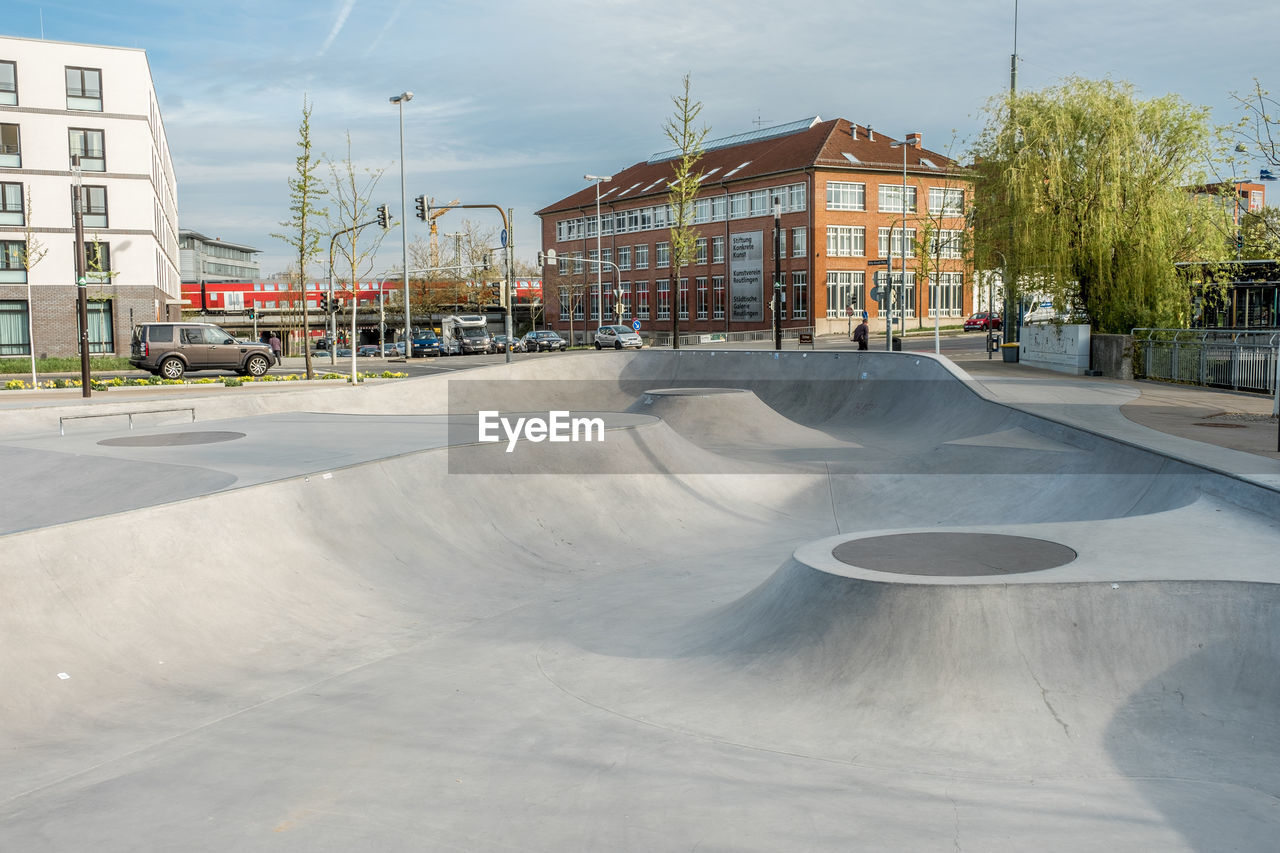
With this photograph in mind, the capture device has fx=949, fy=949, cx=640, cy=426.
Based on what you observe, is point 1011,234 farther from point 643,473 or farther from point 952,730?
point 952,730

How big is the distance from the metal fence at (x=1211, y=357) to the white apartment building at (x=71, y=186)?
44.5 meters

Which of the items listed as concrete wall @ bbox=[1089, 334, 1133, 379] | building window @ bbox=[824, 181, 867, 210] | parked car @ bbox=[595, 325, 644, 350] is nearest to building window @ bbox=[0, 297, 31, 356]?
parked car @ bbox=[595, 325, 644, 350]

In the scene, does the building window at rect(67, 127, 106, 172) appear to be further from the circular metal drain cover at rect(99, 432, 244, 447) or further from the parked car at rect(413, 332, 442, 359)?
the circular metal drain cover at rect(99, 432, 244, 447)

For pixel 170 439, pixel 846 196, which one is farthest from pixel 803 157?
pixel 170 439

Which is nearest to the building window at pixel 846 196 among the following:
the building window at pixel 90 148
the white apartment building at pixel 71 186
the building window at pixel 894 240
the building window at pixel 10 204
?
the building window at pixel 894 240

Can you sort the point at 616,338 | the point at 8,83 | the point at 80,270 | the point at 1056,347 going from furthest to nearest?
the point at 616,338 → the point at 8,83 → the point at 1056,347 → the point at 80,270

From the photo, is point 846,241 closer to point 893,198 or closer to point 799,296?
point 799,296

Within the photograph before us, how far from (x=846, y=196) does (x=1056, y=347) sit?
1748 inches

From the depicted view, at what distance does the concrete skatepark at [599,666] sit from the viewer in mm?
4059

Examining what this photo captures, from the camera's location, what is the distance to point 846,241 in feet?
224

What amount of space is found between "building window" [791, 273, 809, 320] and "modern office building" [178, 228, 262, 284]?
6585cm

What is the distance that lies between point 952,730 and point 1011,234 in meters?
24.3

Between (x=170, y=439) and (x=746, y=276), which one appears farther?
(x=746, y=276)

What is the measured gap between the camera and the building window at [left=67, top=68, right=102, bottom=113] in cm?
4706
